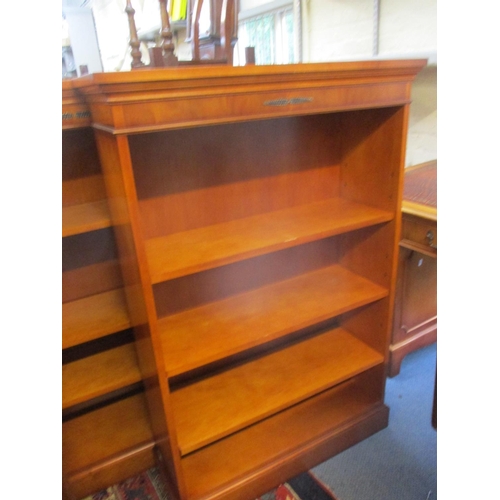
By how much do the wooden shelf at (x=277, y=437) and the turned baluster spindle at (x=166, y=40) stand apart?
1.31 m

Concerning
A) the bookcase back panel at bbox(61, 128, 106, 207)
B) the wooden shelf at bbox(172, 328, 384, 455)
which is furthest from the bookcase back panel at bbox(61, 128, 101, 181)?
the wooden shelf at bbox(172, 328, 384, 455)

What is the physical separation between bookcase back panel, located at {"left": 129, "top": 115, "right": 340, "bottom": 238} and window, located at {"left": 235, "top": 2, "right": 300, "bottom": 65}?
3.59ft

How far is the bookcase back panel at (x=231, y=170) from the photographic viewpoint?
1.20 m

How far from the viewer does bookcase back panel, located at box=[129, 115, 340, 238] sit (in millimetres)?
1195

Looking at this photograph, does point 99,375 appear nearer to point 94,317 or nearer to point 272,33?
point 94,317

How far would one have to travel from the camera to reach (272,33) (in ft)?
8.25

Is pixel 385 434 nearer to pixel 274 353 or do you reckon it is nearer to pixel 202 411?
pixel 274 353

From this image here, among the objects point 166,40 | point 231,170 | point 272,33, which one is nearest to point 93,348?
point 231,170

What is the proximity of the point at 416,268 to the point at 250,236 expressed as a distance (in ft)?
2.97

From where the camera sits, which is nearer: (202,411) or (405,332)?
(202,411)

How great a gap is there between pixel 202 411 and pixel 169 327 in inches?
11.8

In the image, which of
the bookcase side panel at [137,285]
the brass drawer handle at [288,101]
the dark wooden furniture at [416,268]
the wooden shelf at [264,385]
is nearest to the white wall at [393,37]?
the dark wooden furniture at [416,268]
